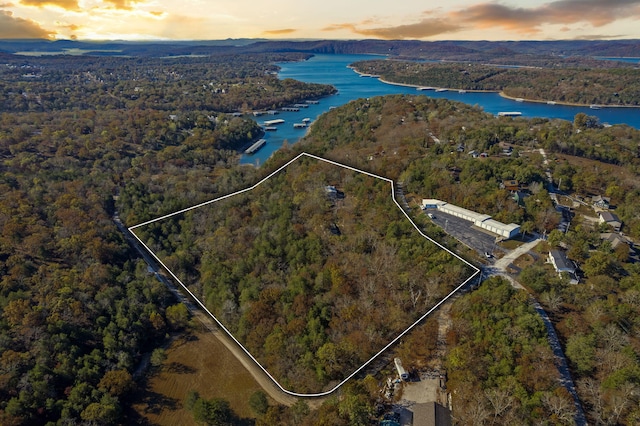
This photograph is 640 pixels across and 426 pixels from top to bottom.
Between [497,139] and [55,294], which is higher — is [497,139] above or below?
above

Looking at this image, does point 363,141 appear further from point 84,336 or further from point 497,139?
Answer: point 84,336

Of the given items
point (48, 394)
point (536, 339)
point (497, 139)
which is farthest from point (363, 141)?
point (48, 394)

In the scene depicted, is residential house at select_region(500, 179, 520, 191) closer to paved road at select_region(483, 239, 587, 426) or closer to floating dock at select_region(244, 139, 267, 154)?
paved road at select_region(483, 239, 587, 426)

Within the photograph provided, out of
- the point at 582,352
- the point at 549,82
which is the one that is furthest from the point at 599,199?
the point at 549,82

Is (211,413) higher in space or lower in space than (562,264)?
lower

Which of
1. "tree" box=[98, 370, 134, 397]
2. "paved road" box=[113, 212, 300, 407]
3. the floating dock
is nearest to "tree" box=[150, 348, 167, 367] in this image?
"tree" box=[98, 370, 134, 397]

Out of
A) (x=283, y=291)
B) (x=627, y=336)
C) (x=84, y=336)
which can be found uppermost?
(x=627, y=336)

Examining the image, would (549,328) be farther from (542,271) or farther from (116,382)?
(116,382)

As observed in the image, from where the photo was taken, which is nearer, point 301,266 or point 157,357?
point 301,266
